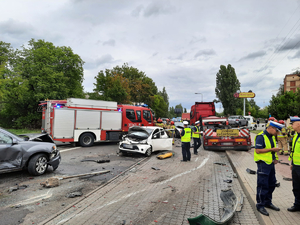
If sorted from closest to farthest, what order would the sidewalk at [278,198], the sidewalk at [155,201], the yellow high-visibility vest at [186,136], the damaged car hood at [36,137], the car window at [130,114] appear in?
the sidewalk at [278,198], the sidewalk at [155,201], the damaged car hood at [36,137], the yellow high-visibility vest at [186,136], the car window at [130,114]

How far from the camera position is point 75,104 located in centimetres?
1327

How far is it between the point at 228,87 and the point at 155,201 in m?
52.4

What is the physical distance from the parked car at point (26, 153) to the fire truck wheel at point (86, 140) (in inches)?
242

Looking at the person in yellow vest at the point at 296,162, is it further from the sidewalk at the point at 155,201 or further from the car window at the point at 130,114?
the car window at the point at 130,114

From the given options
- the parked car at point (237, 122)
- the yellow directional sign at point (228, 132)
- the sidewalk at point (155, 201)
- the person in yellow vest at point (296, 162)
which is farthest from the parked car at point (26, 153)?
the parked car at point (237, 122)

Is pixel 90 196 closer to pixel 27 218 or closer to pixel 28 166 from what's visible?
pixel 27 218

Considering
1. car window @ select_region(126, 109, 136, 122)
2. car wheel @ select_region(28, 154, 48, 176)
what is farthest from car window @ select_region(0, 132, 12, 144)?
car window @ select_region(126, 109, 136, 122)

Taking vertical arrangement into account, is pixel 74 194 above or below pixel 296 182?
below

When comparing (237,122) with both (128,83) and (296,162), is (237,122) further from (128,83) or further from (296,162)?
(128,83)

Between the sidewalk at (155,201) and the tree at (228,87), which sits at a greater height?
the tree at (228,87)

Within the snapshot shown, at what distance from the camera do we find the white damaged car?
1018 cm

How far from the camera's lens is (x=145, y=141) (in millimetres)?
10477

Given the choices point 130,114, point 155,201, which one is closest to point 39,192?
point 155,201

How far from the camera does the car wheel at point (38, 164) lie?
20.8 ft
